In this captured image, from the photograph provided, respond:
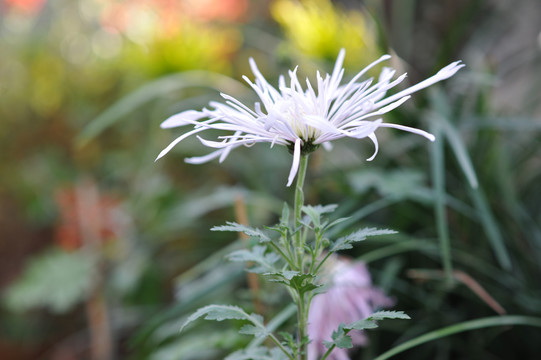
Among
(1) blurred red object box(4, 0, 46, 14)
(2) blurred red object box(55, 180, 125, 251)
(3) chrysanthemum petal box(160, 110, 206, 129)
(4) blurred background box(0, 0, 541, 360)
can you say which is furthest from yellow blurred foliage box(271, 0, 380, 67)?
(1) blurred red object box(4, 0, 46, 14)

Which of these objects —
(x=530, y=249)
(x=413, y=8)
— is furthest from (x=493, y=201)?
(x=413, y=8)

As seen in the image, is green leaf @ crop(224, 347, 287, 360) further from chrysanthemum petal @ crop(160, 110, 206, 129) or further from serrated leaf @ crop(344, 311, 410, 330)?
chrysanthemum petal @ crop(160, 110, 206, 129)

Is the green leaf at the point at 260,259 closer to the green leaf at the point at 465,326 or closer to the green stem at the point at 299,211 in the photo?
the green stem at the point at 299,211

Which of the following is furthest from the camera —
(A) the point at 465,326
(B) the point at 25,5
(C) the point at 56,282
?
(B) the point at 25,5

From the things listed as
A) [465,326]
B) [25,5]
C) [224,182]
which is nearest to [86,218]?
[224,182]

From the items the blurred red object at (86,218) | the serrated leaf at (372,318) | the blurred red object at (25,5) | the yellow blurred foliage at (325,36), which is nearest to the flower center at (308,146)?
the serrated leaf at (372,318)

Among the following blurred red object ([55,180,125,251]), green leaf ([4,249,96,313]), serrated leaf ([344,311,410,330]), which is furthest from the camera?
blurred red object ([55,180,125,251])

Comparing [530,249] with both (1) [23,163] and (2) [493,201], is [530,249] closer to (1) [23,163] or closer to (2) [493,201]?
(2) [493,201]

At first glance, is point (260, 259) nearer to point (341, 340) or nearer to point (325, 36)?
point (341, 340)
